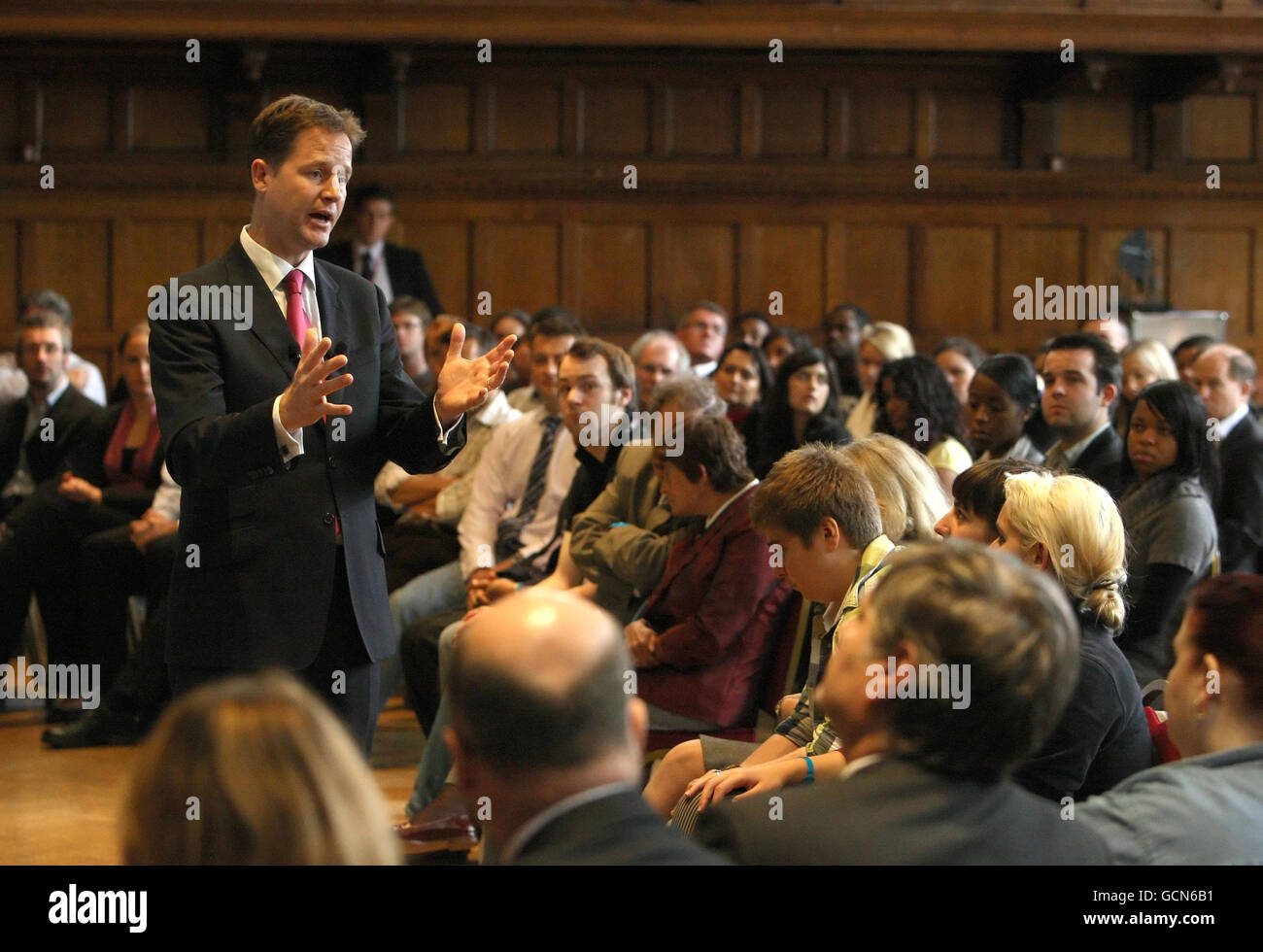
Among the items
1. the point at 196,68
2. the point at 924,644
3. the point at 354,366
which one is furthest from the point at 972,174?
the point at 924,644

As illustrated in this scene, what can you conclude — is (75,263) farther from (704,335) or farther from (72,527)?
(704,335)

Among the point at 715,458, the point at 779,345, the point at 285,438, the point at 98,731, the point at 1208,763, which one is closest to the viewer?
the point at 1208,763

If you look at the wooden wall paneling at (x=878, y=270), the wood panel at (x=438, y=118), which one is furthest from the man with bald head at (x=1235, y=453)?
the wood panel at (x=438, y=118)

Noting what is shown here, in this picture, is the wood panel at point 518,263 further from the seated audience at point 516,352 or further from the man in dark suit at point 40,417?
the man in dark suit at point 40,417

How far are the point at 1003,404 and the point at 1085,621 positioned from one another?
2198 mm

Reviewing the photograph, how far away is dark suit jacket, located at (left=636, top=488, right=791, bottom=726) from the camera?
344cm

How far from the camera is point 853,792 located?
142 centimetres

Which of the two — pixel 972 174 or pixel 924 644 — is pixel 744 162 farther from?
pixel 924 644

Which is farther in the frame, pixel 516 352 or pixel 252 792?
pixel 516 352

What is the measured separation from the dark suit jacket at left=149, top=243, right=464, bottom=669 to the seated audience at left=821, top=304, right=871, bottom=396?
4.64 metres

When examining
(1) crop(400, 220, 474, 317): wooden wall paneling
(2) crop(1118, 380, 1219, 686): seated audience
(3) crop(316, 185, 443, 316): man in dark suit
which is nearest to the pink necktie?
(2) crop(1118, 380, 1219, 686): seated audience

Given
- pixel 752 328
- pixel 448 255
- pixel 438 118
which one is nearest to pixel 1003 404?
pixel 752 328

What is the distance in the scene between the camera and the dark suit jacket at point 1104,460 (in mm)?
4203

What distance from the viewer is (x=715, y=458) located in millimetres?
3588
